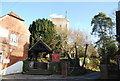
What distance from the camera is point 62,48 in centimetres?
2900

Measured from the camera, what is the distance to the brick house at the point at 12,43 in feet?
57.5

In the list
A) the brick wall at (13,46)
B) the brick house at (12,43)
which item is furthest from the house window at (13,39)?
the brick wall at (13,46)

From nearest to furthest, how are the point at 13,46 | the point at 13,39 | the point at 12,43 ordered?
1. the point at 12,43
2. the point at 13,46
3. the point at 13,39

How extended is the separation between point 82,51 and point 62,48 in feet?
15.7

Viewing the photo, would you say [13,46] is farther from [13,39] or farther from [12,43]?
[13,39]

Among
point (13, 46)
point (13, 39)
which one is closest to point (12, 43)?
point (13, 46)

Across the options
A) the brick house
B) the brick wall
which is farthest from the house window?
the brick wall

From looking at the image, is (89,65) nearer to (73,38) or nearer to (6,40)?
(73,38)

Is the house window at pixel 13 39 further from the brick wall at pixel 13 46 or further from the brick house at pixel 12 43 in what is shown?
the brick wall at pixel 13 46

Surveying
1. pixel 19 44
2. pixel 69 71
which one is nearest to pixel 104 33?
pixel 69 71

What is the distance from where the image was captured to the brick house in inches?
690

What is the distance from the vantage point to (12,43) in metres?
19.1

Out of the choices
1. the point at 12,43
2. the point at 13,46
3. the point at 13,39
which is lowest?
the point at 13,46

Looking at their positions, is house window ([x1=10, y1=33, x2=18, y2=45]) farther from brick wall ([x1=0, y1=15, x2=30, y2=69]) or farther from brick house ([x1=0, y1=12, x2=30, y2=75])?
brick wall ([x1=0, y1=15, x2=30, y2=69])
